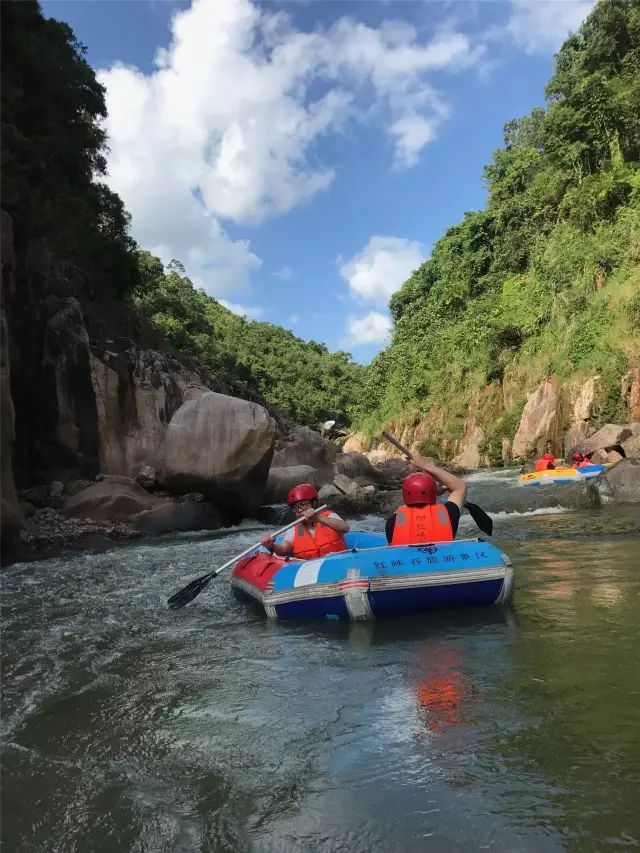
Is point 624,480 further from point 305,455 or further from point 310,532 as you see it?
point 305,455

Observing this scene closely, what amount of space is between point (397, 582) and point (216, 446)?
7532 millimetres

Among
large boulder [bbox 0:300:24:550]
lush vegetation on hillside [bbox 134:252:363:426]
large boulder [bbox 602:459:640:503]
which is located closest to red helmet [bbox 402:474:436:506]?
large boulder [bbox 0:300:24:550]

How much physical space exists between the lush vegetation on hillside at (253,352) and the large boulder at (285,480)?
658 inches

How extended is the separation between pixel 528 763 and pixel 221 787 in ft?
4.08

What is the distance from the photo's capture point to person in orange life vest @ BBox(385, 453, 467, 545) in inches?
226

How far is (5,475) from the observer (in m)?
9.02

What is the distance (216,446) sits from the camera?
1234 centimetres

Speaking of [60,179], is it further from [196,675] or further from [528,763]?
[528,763]

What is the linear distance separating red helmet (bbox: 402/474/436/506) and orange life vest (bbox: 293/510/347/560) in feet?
2.75

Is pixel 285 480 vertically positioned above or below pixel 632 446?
below

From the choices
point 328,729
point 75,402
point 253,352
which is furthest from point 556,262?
point 253,352

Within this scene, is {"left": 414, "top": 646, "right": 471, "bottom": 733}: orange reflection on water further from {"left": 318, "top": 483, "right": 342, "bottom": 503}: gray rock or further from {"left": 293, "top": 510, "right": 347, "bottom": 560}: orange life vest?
{"left": 318, "top": 483, "right": 342, "bottom": 503}: gray rock

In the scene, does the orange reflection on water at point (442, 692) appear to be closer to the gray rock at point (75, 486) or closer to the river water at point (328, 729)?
the river water at point (328, 729)

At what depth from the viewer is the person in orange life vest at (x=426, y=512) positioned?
5730 mm
